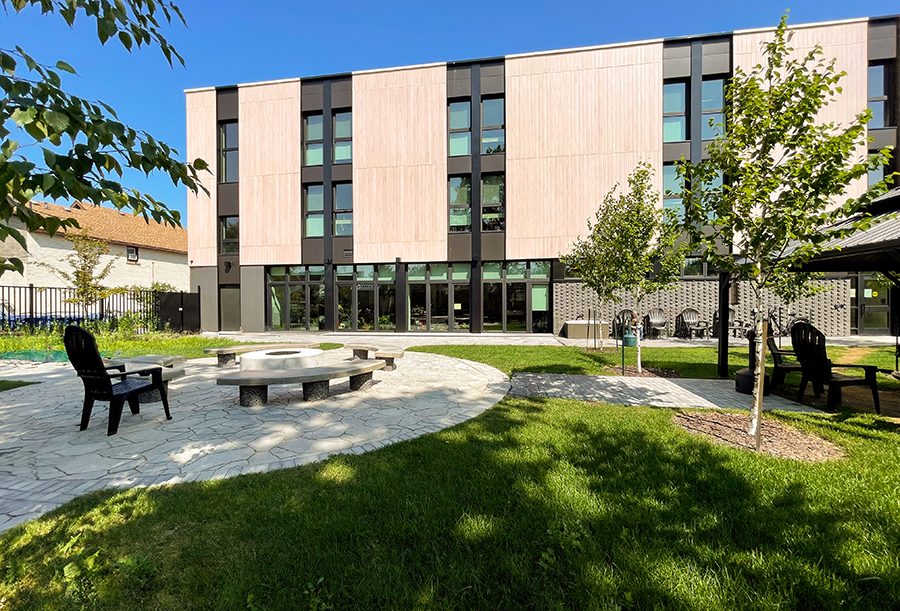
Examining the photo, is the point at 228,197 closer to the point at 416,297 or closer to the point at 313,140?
the point at 313,140

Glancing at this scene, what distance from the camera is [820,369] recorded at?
554 cm

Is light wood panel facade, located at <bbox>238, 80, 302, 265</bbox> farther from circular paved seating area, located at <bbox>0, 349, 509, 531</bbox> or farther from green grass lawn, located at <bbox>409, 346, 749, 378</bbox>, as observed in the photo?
circular paved seating area, located at <bbox>0, 349, 509, 531</bbox>

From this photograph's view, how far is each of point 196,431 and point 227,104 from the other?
70.4 feet

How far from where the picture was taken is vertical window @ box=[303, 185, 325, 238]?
19094 mm

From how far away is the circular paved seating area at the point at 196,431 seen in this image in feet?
11.3

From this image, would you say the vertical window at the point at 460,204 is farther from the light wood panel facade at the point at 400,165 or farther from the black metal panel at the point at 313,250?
the black metal panel at the point at 313,250

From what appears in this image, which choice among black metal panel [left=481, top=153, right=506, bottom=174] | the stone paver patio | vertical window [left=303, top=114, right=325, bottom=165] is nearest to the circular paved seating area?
the stone paver patio

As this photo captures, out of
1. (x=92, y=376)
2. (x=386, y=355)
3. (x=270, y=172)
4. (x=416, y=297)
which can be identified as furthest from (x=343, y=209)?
(x=92, y=376)

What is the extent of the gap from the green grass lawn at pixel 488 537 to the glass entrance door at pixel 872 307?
60.0ft

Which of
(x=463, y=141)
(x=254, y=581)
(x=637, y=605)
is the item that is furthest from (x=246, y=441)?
(x=463, y=141)

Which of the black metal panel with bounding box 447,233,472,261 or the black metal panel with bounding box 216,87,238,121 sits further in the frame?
the black metal panel with bounding box 216,87,238,121

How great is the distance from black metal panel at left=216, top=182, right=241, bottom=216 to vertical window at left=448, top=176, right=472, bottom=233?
11670 mm

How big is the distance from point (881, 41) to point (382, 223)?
22.8 metres

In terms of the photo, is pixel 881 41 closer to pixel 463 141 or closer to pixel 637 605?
pixel 463 141
